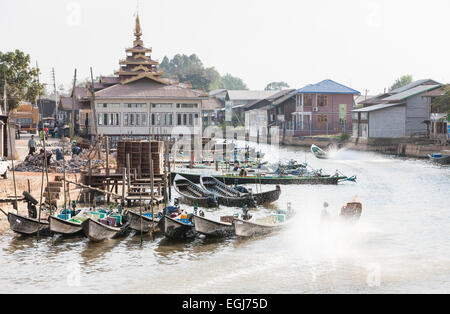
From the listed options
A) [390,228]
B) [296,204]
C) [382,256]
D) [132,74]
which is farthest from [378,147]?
[382,256]

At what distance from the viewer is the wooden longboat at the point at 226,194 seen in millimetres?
37531

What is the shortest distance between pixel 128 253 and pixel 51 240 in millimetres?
3681

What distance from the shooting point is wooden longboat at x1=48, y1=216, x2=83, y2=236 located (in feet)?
88.1

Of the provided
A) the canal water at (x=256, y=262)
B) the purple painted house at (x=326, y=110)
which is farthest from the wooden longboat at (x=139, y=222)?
the purple painted house at (x=326, y=110)

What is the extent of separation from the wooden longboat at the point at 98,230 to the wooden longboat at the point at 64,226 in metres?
0.59

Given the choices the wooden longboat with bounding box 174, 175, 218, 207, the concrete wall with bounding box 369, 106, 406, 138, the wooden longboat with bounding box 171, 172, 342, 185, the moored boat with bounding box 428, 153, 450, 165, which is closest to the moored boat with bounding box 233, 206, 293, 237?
the wooden longboat with bounding box 174, 175, 218, 207

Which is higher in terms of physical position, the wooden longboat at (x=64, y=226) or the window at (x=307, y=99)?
the window at (x=307, y=99)

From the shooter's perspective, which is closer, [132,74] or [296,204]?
[296,204]

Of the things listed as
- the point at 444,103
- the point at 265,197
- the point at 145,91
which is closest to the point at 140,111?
the point at 145,91

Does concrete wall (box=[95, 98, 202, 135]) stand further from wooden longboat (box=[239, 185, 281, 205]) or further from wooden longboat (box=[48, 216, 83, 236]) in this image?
wooden longboat (box=[48, 216, 83, 236])

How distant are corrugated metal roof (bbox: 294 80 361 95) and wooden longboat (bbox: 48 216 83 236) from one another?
7273 centimetres

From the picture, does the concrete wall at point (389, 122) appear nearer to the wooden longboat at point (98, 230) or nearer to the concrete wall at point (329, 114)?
the concrete wall at point (329, 114)
